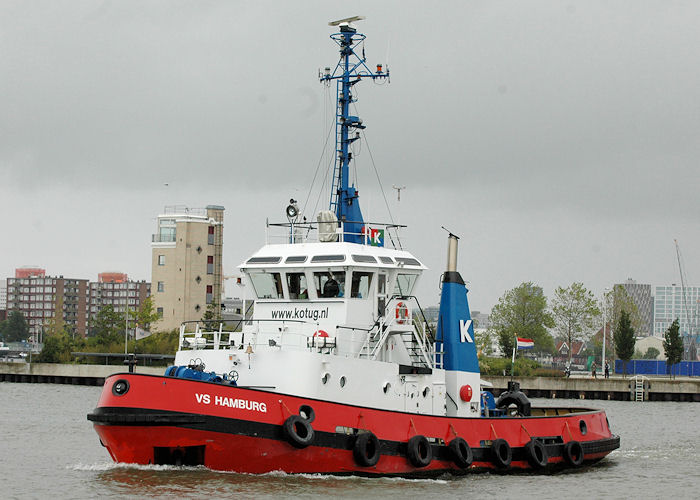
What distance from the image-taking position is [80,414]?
3728 cm

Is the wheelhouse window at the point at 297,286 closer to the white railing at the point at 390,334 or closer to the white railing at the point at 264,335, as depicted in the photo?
the white railing at the point at 264,335

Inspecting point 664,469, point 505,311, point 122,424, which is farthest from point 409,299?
point 505,311

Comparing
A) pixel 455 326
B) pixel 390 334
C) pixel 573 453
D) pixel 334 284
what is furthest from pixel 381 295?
pixel 573 453

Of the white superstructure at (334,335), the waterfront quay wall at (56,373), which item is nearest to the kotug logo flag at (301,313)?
the white superstructure at (334,335)

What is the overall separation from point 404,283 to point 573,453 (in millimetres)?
5473

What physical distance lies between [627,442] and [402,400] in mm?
13527

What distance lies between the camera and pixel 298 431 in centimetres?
1617

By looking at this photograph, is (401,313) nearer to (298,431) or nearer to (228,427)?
(298,431)

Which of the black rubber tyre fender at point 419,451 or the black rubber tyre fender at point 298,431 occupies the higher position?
the black rubber tyre fender at point 298,431

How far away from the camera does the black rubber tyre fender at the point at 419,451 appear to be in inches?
691

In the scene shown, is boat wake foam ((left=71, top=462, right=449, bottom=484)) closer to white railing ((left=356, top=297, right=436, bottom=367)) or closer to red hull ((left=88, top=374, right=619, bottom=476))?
red hull ((left=88, top=374, right=619, bottom=476))

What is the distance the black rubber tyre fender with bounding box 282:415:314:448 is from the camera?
52.5ft

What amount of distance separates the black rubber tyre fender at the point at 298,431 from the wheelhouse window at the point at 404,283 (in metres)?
4.10

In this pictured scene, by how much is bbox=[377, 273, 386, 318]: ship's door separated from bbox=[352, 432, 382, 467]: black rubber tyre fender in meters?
2.69
